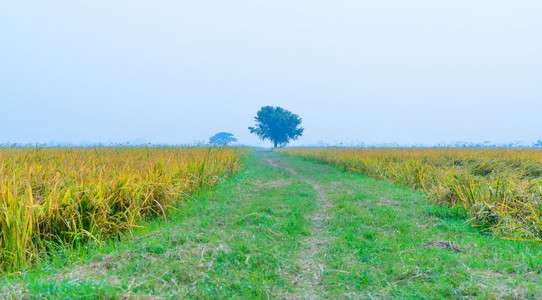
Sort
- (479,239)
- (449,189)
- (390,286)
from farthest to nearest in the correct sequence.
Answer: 1. (449,189)
2. (479,239)
3. (390,286)

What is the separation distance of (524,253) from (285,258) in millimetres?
3386

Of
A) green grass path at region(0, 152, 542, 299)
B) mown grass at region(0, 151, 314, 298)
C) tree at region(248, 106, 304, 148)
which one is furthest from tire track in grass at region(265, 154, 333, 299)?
tree at region(248, 106, 304, 148)

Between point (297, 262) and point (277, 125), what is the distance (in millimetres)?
65868

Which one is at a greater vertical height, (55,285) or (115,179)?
(115,179)

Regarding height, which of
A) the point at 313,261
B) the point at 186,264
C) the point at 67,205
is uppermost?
the point at 67,205

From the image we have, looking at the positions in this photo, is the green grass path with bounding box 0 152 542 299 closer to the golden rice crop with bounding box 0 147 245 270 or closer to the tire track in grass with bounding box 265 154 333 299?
the tire track in grass with bounding box 265 154 333 299

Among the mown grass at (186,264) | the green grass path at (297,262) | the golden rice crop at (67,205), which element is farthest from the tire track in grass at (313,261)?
the golden rice crop at (67,205)

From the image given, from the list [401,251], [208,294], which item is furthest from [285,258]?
[401,251]

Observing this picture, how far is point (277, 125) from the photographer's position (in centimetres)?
6956

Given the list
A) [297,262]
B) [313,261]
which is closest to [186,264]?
[297,262]

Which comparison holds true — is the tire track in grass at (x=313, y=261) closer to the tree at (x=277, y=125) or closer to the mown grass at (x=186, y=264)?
the mown grass at (x=186, y=264)

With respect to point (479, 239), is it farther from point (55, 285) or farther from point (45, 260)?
point (45, 260)

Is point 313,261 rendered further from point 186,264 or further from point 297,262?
point 186,264

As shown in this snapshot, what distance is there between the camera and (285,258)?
416cm
